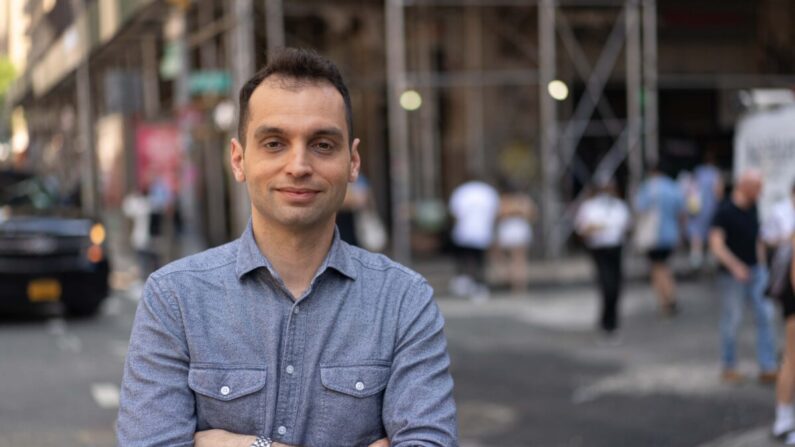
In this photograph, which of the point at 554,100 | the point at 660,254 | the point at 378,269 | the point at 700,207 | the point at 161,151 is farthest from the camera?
the point at 161,151

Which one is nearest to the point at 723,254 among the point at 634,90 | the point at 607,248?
the point at 607,248

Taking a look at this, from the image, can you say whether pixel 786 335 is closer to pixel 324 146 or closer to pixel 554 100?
pixel 324 146

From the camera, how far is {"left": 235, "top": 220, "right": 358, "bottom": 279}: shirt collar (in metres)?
2.29

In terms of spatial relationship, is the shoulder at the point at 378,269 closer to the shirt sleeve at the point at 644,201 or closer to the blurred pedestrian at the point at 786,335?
the blurred pedestrian at the point at 786,335

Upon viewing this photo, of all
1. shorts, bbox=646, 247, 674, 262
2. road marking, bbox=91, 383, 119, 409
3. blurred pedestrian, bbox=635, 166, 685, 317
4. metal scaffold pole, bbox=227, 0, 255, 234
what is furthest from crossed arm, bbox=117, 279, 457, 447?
metal scaffold pole, bbox=227, 0, 255, 234

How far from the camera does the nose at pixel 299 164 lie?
7.34 ft

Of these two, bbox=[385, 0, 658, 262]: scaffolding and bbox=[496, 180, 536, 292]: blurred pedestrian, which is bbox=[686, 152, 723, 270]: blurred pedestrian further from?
bbox=[496, 180, 536, 292]: blurred pedestrian

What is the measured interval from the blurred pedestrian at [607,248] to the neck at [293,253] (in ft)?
30.0

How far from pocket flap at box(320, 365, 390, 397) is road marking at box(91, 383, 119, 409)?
19.6 feet

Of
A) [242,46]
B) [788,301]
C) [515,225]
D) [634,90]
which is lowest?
[515,225]

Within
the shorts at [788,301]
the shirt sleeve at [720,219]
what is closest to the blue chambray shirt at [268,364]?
the shorts at [788,301]

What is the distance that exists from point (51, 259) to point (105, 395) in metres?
4.50

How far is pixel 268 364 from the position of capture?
2.25m

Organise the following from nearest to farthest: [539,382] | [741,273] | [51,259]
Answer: [741,273] < [539,382] < [51,259]
